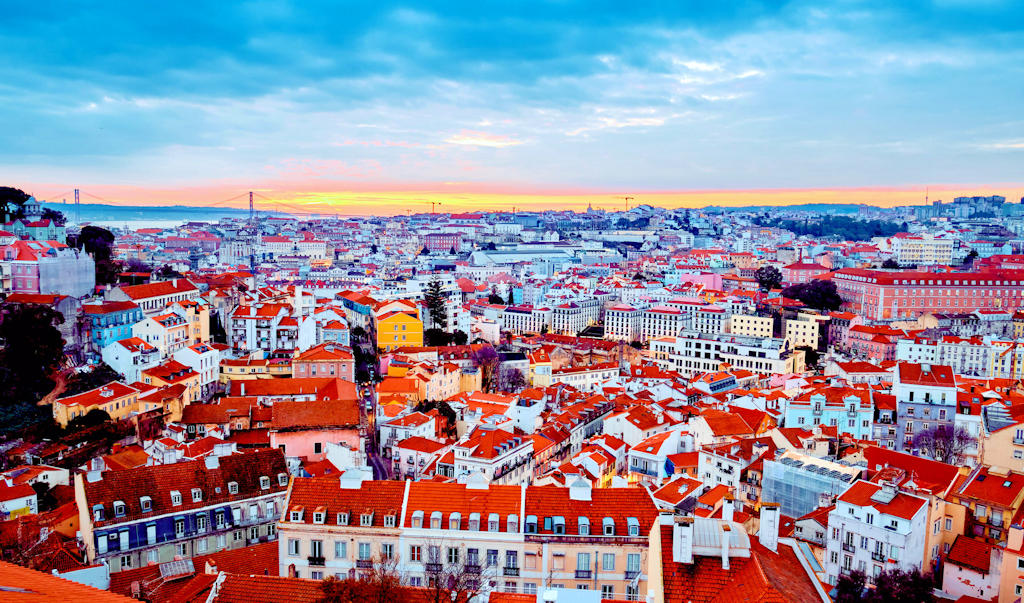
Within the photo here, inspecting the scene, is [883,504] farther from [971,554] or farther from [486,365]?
[486,365]

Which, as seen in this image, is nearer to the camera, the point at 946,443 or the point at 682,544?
the point at 682,544

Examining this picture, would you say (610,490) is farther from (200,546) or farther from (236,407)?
(236,407)

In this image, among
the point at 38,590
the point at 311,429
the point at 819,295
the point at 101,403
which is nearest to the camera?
the point at 38,590

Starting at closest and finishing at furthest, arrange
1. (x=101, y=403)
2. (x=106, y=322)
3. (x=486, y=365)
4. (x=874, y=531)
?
(x=874, y=531)
(x=101, y=403)
(x=106, y=322)
(x=486, y=365)

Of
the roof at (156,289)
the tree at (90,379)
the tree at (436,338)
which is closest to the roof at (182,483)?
the tree at (90,379)

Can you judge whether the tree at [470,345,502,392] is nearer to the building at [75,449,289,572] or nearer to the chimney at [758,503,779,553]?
the building at [75,449,289,572]

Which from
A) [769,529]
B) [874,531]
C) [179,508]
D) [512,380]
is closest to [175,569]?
[179,508]

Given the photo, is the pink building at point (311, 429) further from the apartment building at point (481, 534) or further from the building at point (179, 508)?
the apartment building at point (481, 534)

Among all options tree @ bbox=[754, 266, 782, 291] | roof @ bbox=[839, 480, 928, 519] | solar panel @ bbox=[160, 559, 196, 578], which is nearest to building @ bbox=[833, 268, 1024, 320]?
tree @ bbox=[754, 266, 782, 291]
